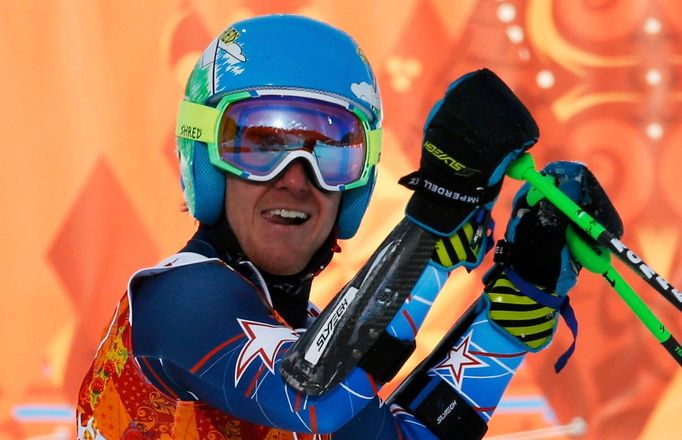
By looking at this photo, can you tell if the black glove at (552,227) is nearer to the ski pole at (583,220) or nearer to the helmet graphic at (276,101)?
the ski pole at (583,220)

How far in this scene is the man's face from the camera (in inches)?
76.1

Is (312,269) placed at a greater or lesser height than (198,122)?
lesser

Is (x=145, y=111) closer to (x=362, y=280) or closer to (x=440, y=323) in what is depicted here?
(x=440, y=323)

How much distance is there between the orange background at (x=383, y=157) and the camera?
12.2ft

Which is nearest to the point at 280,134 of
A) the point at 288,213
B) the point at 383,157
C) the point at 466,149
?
the point at 288,213

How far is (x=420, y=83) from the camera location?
3.83 meters

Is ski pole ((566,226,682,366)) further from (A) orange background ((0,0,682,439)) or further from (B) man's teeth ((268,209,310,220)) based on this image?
(A) orange background ((0,0,682,439))

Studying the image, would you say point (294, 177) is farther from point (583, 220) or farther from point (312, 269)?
point (583, 220)

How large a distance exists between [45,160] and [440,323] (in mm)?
1547

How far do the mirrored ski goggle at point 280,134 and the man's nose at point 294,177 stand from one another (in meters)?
0.02

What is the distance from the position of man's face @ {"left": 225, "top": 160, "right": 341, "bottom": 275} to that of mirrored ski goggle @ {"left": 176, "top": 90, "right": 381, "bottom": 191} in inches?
1.1

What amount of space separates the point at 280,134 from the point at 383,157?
1.89 metres

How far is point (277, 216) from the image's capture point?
6.40 feet

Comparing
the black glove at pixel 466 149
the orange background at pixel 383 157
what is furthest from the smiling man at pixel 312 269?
the orange background at pixel 383 157
